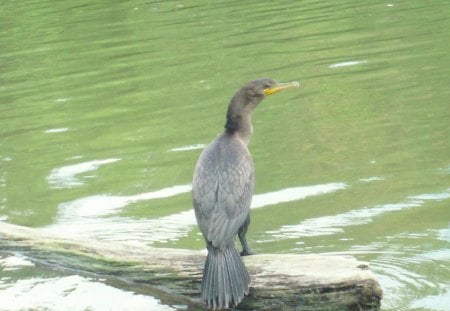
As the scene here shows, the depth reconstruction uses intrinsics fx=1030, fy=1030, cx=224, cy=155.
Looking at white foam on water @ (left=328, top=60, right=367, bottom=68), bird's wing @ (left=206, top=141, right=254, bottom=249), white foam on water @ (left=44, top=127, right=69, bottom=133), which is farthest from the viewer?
white foam on water @ (left=328, top=60, right=367, bottom=68)

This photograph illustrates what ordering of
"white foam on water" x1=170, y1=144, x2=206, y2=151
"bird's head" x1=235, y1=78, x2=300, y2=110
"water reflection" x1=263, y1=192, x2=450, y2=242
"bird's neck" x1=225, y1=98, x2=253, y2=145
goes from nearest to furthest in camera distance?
"bird's neck" x1=225, y1=98, x2=253, y2=145, "bird's head" x1=235, y1=78, x2=300, y2=110, "water reflection" x1=263, y1=192, x2=450, y2=242, "white foam on water" x1=170, y1=144, x2=206, y2=151

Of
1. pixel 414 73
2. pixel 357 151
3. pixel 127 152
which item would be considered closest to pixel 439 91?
pixel 414 73

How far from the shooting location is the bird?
547 centimetres

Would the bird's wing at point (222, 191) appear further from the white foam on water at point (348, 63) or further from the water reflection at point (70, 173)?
the white foam on water at point (348, 63)

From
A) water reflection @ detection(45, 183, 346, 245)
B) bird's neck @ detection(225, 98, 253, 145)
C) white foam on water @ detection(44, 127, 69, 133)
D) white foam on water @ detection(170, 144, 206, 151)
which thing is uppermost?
bird's neck @ detection(225, 98, 253, 145)

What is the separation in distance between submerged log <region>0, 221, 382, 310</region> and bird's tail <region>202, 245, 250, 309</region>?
0.42ft

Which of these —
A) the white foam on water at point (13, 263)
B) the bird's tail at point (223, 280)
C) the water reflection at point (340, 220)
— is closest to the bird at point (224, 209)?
the bird's tail at point (223, 280)

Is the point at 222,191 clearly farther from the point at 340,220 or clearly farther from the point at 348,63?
the point at 348,63

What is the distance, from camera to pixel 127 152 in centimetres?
1014

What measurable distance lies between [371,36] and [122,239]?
25.9 ft

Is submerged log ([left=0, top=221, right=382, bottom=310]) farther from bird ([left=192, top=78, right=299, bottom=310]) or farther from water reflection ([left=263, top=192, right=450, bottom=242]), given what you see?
water reflection ([left=263, top=192, right=450, bottom=242])

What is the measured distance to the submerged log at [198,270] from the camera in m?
5.32

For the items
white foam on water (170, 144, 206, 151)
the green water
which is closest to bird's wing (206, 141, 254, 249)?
the green water

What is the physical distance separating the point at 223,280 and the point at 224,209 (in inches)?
18.5
